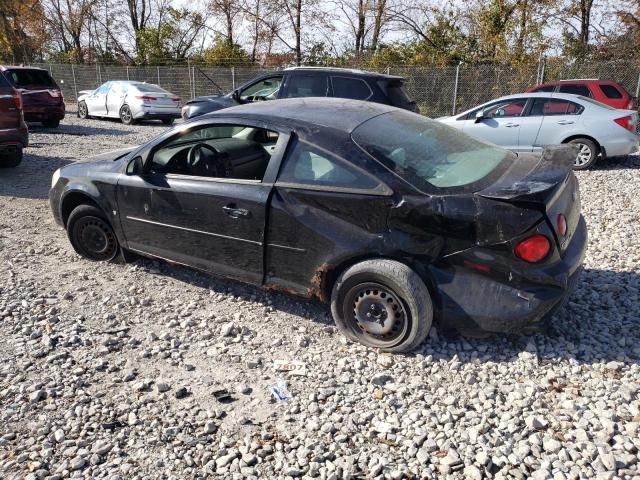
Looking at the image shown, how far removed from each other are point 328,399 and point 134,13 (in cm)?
3510

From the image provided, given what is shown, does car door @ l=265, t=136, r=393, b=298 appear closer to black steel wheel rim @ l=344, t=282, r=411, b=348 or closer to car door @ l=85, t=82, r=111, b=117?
black steel wheel rim @ l=344, t=282, r=411, b=348

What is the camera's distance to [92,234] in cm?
500

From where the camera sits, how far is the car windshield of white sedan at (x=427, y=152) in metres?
3.42

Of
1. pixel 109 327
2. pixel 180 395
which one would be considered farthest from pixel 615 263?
pixel 109 327

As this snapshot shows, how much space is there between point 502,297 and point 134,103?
15.9 meters

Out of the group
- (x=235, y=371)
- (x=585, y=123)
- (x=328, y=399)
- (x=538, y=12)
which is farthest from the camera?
(x=538, y=12)

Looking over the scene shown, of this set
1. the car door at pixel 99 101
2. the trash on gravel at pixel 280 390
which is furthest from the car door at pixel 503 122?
the car door at pixel 99 101

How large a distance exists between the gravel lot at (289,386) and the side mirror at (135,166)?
984 millimetres

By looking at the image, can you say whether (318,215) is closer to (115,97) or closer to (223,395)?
(223,395)

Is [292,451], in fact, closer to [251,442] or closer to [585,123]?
[251,442]

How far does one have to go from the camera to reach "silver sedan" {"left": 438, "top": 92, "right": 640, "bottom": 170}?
9.30 meters

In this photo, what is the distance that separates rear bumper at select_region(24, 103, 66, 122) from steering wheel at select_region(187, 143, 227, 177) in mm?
11983

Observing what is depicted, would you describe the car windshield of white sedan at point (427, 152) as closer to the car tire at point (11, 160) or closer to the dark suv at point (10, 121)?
the dark suv at point (10, 121)

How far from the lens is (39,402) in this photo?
3113 millimetres
